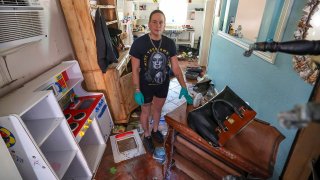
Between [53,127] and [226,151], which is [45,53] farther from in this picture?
[226,151]

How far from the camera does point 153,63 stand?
1.62 meters

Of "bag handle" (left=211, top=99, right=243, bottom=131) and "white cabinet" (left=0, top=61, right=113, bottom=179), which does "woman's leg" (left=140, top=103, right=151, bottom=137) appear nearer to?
"white cabinet" (left=0, top=61, right=113, bottom=179)

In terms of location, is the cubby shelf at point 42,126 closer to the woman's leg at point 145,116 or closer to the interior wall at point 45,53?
the interior wall at point 45,53

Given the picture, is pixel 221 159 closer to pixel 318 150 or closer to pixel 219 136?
pixel 219 136

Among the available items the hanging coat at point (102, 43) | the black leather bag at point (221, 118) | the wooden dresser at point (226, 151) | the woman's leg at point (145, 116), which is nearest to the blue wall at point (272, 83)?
the wooden dresser at point (226, 151)

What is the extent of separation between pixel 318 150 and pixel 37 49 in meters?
1.92

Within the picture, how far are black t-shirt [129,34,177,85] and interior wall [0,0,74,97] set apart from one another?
0.77m

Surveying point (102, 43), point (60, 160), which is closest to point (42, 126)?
point (60, 160)

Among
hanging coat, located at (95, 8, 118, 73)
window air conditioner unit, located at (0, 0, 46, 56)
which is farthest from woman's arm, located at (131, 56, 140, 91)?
window air conditioner unit, located at (0, 0, 46, 56)

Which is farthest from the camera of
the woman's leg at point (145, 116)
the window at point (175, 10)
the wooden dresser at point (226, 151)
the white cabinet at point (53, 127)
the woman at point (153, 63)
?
the window at point (175, 10)

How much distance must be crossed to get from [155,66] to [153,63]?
36 mm

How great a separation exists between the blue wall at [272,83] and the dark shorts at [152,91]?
93 centimetres

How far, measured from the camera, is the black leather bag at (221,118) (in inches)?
34.2

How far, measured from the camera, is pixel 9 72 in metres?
1.19
